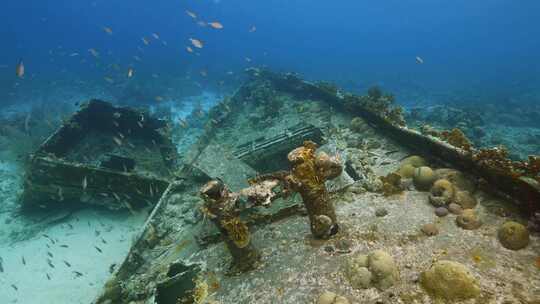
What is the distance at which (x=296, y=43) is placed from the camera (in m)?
92.0

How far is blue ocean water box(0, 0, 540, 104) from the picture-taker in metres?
37.2

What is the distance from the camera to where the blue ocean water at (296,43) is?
37188mm

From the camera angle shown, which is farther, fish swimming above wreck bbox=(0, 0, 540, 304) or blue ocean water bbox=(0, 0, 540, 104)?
blue ocean water bbox=(0, 0, 540, 104)

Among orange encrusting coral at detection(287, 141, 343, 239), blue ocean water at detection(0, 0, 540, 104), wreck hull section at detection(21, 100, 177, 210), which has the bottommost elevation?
blue ocean water at detection(0, 0, 540, 104)

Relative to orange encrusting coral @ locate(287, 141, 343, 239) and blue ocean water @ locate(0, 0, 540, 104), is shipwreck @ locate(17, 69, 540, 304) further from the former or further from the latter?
blue ocean water @ locate(0, 0, 540, 104)

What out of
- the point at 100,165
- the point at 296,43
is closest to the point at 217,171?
the point at 100,165

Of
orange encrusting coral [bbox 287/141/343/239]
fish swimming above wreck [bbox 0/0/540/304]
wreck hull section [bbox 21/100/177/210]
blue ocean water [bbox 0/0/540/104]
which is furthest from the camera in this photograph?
blue ocean water [bbox 0/0/540/104]

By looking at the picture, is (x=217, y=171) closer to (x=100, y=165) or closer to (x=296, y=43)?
(x=100, y=165)

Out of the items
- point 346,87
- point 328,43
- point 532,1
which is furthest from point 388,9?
point 346,87

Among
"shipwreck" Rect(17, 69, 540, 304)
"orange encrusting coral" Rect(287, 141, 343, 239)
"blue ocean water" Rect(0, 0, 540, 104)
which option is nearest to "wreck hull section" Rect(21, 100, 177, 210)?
"shipwreck" Rect(17, 69, 540, 304)

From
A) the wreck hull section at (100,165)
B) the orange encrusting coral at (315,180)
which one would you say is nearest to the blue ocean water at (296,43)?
the wreck hull section at (100,165)

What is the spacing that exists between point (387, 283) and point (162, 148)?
31.8 feet

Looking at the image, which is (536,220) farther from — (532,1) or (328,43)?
(532,1)

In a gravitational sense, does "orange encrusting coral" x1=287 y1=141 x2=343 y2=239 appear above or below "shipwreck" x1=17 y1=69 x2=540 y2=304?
above
